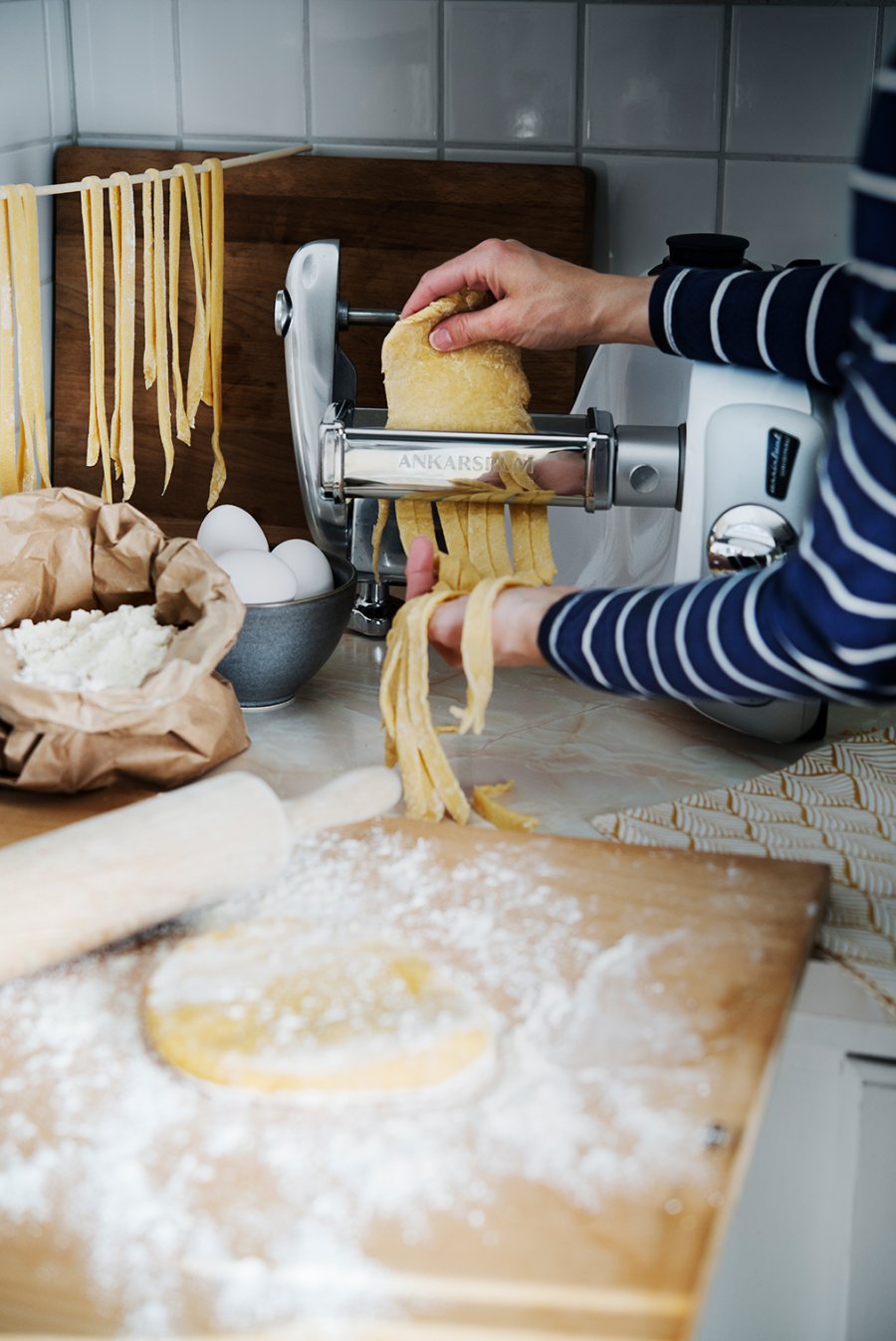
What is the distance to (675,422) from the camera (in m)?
1.20

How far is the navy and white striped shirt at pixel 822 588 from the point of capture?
58cm

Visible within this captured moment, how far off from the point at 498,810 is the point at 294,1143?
1.22 feet

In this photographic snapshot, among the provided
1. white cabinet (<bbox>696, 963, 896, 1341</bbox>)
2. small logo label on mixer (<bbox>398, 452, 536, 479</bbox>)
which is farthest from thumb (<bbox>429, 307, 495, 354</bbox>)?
white cabinet (<bbox>696, 963, 896, 1341</bbox>)

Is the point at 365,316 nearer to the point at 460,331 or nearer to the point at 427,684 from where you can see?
the point at 460,331

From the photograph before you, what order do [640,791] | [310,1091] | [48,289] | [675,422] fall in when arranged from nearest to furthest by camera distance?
[310,1091] → [640,791] → [675,422] → [48,289]

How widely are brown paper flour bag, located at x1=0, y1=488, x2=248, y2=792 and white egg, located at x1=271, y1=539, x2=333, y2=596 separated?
112 mm

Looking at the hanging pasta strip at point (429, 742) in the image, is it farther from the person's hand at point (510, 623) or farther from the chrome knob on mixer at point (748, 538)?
the chrome knob on mixer at point (748, 538)

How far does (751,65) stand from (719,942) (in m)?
1.03

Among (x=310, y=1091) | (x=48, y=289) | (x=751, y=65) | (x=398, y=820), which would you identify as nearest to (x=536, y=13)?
(x=751, y=65)

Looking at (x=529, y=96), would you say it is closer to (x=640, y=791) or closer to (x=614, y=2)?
(x=614, y=2)

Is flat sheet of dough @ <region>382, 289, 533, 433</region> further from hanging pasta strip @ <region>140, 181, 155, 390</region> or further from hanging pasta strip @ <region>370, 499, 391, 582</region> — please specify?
hanging pasta strip @ <region>140, 181, 155, 390</region>

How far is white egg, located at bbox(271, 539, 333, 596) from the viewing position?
107 cm

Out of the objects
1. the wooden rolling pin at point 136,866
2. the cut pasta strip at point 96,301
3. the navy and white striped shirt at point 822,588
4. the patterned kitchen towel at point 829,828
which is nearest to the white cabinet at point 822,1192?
the patterned kitchen towel at point 829,828

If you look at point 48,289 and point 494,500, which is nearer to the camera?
point 494,500
